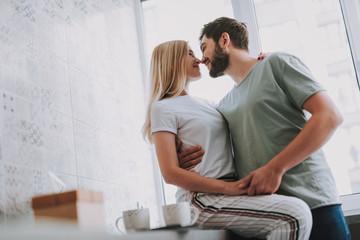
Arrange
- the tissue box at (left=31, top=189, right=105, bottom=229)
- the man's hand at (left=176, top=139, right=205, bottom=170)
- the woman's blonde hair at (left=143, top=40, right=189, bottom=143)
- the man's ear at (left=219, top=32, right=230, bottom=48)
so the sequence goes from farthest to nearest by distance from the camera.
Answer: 1. the man's ear at (left=219, top=32, right=230, bottom=48)
2. the woman's blonde hair at (left=143, top=40, right=189, bottom=143)
3. the man's hand at (left=176, top=139, right=205, bottom=170)
4. the tissue box at (left=31, top=189, right=105, bottom=229)

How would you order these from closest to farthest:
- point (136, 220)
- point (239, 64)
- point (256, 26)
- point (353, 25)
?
point (136, 220)
point (239, 64)
point (353, 25)
point (256, 26)

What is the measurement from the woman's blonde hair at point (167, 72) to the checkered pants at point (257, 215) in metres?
0.52

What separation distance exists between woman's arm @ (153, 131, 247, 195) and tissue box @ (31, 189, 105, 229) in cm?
50

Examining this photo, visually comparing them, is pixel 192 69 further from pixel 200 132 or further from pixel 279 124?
pixel 279 124

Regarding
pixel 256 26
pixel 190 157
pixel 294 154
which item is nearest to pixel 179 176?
pixel 190 157

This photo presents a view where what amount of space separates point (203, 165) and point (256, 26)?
139cm

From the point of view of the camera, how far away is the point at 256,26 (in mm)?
2604

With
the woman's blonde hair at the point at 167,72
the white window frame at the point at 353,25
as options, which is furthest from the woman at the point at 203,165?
the white window frame at the point at 353,25

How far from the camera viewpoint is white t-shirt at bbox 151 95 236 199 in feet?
5.08

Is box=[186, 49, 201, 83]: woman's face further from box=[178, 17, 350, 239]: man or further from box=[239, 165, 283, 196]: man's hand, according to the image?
box=[239, 165, 283, 196]: man's hand

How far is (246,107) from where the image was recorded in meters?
1.62

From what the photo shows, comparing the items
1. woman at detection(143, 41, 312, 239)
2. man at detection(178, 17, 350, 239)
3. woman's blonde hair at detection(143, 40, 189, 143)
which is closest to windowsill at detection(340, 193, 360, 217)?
man at detection(178, 17, 350, 239)

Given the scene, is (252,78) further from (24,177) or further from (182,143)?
(24,177)

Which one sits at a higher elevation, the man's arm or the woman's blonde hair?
the woman's blonde hair
